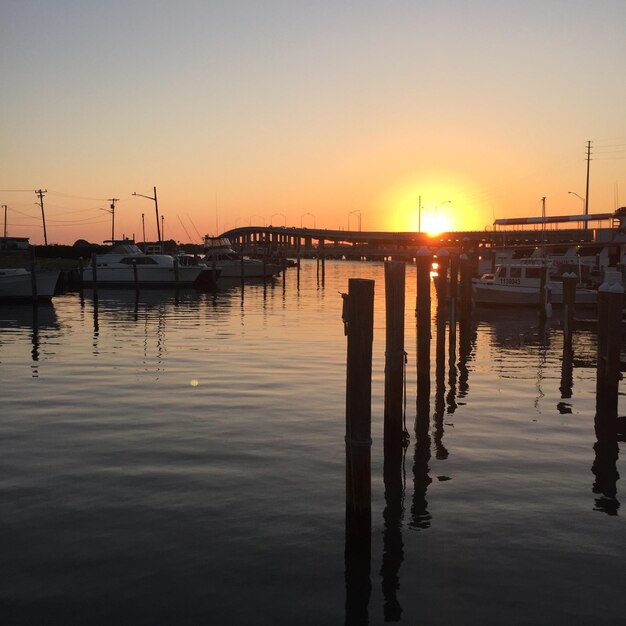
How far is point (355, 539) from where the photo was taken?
317 inches

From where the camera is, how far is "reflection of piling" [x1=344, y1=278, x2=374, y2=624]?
26.1 ft

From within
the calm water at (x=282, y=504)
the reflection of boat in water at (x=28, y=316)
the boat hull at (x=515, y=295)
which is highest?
the boat hull at (x=515, y=295)

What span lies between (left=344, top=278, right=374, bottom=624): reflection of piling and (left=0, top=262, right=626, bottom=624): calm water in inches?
9.9

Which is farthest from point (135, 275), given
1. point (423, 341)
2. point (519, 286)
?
point (423, 341)

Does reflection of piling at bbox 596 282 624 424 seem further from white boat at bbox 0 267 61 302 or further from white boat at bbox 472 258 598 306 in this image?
white boat at bbox 0 267 61 302

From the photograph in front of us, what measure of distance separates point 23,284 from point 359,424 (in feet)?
134

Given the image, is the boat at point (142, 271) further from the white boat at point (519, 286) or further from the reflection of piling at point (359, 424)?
the reflection of piling at point (359, 424)

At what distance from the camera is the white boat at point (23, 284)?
4459 centimetres

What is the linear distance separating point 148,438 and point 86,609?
20.1 ft

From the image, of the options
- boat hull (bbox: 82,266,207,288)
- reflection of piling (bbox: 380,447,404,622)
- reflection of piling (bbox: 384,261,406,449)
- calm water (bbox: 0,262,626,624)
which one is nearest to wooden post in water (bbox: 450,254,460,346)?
calm water (bbox: 0,262,626,624)

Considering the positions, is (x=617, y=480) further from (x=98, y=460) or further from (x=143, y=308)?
(x=143, y=308)

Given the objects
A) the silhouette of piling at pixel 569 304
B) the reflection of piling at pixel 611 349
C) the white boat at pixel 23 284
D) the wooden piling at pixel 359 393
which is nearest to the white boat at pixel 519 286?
the silhouette of piling at pixel 569 304

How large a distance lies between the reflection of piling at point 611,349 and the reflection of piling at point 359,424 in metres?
7.69

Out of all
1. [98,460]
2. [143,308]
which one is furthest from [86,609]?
[143,308]
